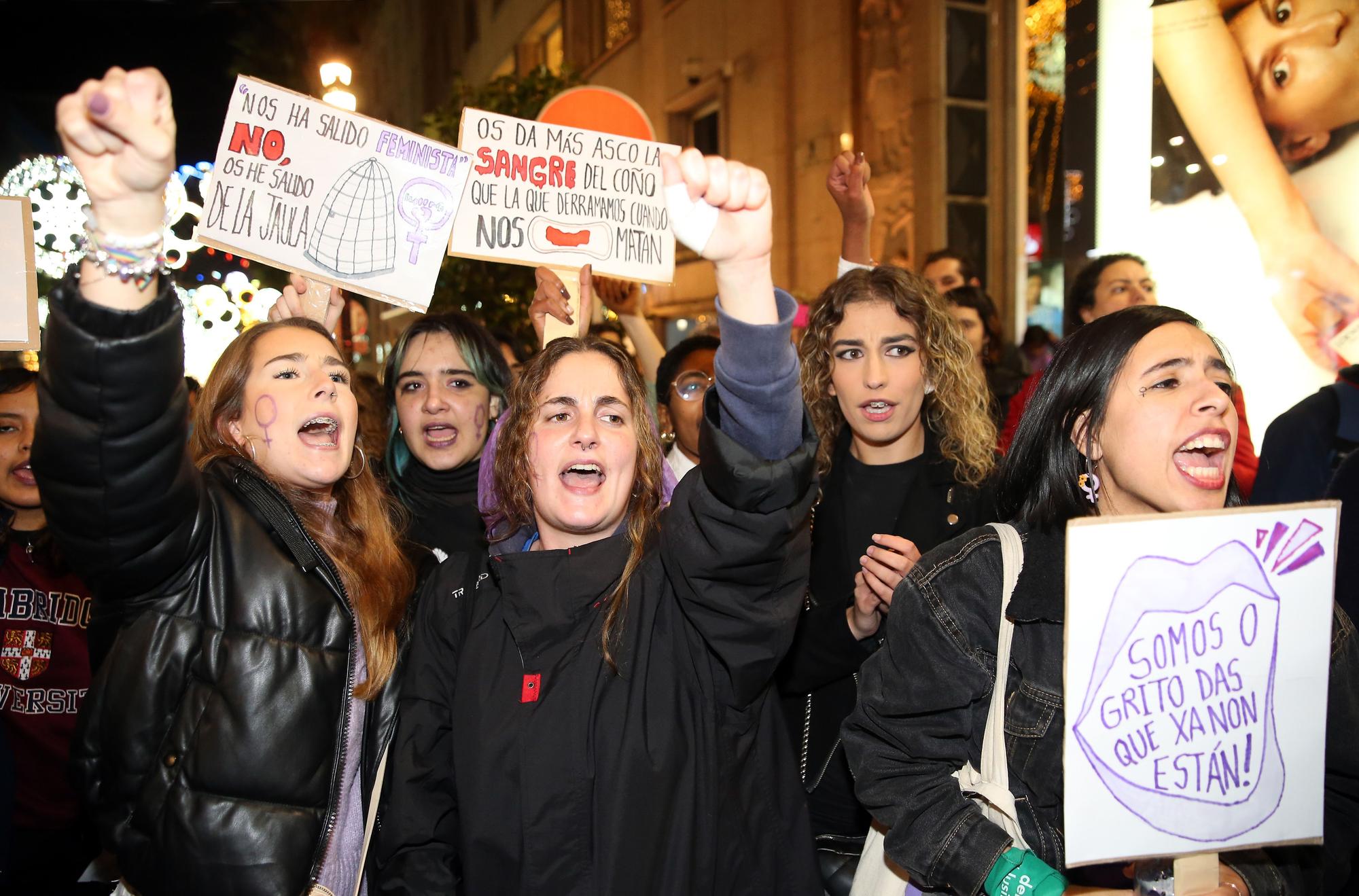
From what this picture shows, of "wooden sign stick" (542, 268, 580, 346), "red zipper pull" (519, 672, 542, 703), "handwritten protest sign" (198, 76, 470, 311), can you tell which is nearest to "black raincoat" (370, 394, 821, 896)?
"red zipper pull" (519, 672, 542, 703)

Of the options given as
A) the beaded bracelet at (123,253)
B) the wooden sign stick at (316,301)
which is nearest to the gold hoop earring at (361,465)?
the wooden sign stick at (316,301)

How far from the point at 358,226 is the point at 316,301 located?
275 mm

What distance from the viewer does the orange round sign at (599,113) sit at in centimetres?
454

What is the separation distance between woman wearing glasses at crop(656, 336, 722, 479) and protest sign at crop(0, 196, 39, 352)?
6.87 feet

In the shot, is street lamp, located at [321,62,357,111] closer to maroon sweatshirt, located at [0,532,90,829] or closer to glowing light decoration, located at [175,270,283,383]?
glowing light decoration, located at [175,270,283,383]

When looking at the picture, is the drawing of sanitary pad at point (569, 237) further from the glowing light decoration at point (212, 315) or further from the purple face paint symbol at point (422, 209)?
the glowing light decoration at point (212, 315)

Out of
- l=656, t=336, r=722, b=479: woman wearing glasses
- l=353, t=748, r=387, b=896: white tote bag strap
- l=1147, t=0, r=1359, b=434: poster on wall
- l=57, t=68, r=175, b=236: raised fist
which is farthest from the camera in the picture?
l=1147, t=0, r=1359, b=434: poster on wall

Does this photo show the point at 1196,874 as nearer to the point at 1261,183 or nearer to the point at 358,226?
the point at 358,226

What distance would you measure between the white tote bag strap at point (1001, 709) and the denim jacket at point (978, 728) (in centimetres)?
1

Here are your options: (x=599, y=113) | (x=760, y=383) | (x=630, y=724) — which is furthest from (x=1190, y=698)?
(x=599, y=113)

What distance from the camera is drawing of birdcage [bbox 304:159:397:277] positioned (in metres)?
3.01

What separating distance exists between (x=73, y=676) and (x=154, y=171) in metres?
2.23

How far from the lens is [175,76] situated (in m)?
11.2

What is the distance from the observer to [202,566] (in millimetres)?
1958
